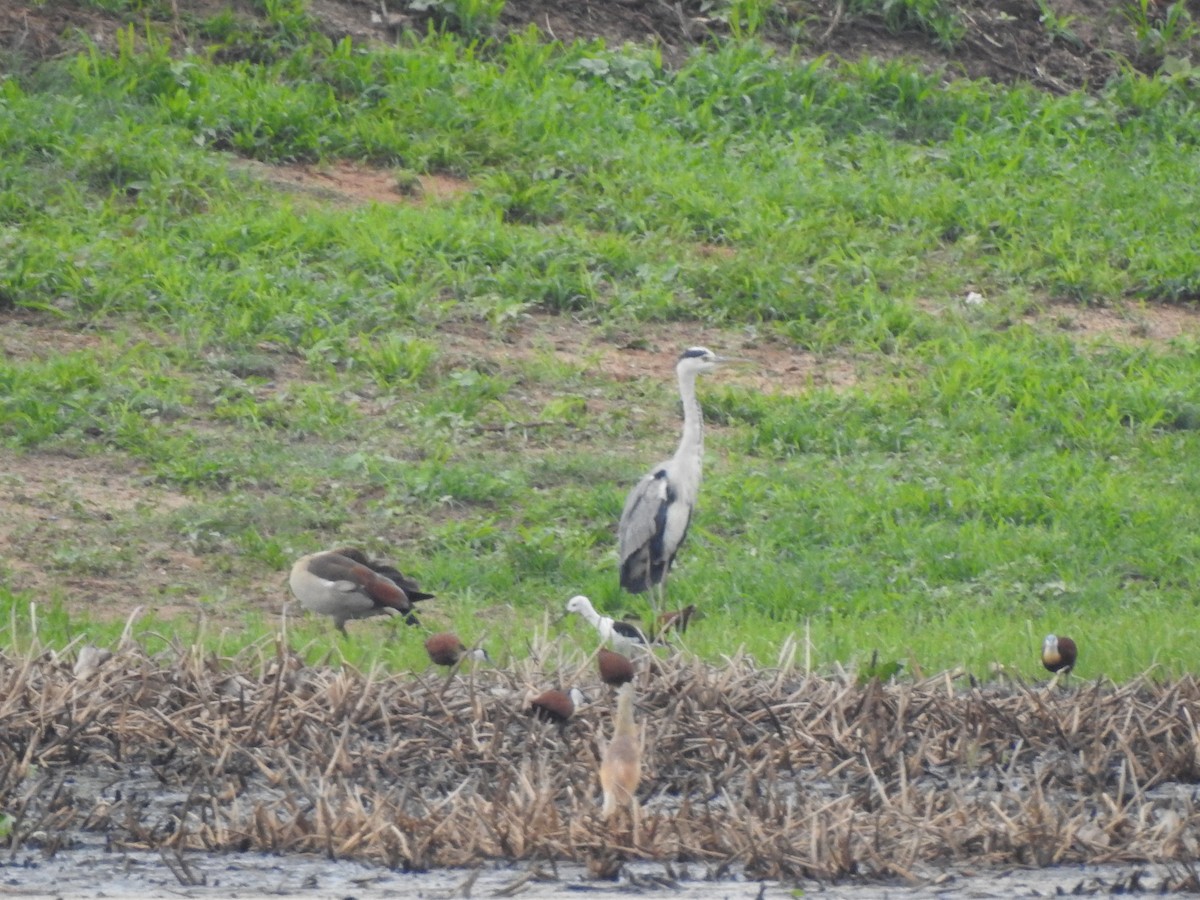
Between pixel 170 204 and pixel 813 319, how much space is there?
13.9 feet

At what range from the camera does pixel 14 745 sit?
Answer: 550cm

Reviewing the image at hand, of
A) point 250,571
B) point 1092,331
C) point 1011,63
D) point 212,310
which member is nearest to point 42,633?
point 250,571

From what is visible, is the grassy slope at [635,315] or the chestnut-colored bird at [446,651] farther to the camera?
the grassy slope at [635,315]

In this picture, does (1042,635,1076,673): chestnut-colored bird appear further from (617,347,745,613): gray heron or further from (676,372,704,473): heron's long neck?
(676,372,704,473): heron's long neck

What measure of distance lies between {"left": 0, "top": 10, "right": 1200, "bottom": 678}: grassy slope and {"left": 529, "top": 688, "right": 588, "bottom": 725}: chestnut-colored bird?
4.88 feet

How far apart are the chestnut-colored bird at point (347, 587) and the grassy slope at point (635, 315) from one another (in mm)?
220

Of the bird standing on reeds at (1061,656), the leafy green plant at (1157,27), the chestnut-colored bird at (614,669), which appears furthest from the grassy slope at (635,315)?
the chestnut-colored bird at (614,669)

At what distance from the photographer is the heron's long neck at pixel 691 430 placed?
931cm

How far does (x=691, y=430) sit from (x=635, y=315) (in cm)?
312

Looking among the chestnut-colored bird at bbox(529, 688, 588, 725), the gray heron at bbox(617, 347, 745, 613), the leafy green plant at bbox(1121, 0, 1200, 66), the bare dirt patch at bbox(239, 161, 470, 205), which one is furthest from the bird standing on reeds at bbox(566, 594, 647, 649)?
the leafy green plant at bbox(1121, 0, 1200, 66)

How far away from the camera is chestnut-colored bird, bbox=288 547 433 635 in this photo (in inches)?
312

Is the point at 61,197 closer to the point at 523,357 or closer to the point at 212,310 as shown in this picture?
the point at 212,310

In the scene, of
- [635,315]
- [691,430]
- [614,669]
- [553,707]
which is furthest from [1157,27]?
[553,707]

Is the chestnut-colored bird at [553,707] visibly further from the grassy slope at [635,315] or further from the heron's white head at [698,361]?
the heron's white head at [698,361]
